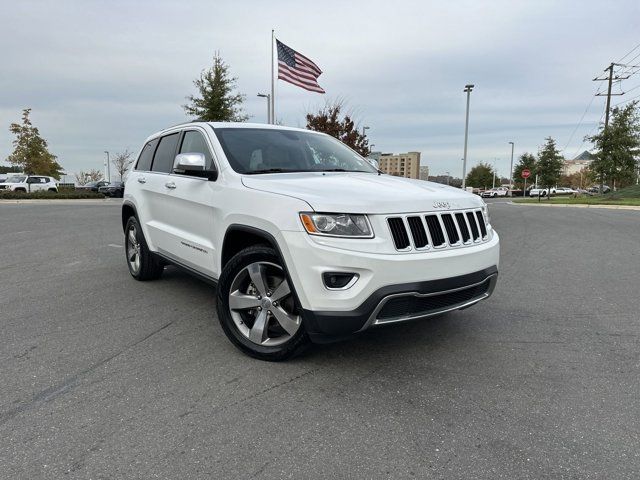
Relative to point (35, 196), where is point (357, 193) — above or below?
above

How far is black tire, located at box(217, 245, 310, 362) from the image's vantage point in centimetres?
324

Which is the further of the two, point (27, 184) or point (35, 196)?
point (27, 184)

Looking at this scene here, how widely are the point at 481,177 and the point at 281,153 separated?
99686 millimetres

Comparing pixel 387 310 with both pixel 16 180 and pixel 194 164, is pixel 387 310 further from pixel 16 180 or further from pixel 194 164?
pixel 16 180

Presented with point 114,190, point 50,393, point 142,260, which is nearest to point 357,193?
point 50,393

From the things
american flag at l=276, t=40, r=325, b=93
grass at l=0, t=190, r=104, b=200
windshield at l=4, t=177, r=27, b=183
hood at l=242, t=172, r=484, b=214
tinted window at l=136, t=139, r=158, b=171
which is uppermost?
american flag at l=276, t=40, r=325, b=93

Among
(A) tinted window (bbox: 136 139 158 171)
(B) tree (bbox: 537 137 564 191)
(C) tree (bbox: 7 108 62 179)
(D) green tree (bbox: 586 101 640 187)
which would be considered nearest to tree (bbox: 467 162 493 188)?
(B) tree (bbox: 537 137 564 191)

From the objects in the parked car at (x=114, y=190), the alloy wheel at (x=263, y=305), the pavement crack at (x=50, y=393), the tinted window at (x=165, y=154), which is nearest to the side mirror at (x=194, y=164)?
the alloy wheel at (x=263, y=305)

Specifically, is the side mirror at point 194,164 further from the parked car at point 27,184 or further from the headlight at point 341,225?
the parked car at point 27,184

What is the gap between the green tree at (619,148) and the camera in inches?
1237

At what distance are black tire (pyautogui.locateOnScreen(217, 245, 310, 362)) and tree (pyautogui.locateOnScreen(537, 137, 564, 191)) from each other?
4415 cm

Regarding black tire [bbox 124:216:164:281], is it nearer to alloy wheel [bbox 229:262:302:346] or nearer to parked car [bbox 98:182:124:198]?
alloy wheel [bbox 229:262:302:346]

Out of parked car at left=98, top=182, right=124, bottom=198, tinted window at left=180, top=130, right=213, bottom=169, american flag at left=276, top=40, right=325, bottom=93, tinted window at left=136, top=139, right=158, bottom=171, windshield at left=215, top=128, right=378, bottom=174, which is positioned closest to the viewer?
windshield at left=215, top=128, right=378, bottom=174

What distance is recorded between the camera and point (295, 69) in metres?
18.5
